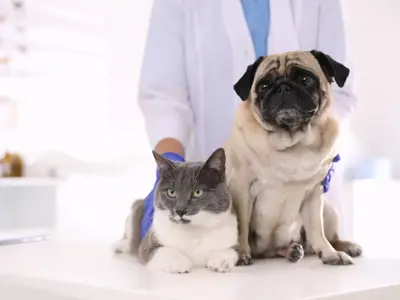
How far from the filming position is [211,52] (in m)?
1.15

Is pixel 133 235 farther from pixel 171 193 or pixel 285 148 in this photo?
pixel 285 148

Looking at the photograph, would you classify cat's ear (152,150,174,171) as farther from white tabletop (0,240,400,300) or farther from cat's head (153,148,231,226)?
white tabletop (0,240,400,300)

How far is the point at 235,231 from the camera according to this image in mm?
824

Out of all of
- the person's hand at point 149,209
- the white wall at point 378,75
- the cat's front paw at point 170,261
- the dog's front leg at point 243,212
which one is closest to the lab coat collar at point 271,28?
the person's hand at point 149,209

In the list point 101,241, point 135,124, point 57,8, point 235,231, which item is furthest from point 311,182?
point 57,8

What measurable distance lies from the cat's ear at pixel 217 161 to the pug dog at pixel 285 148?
0.11 feet

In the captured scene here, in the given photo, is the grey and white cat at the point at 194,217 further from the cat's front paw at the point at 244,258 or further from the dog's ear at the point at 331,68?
the dog's ear at the point at 331,68

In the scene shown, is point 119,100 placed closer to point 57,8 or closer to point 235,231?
point 57,8

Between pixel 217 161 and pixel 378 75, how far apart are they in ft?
8.56

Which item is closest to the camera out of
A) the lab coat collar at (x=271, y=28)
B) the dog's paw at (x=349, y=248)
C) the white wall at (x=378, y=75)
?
the dog's paw at (x=349, y=248)

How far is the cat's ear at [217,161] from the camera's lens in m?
0.79

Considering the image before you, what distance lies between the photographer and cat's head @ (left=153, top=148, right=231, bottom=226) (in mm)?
789

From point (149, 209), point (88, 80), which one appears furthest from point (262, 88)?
point (88, 80)

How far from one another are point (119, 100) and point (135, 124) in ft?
0.45
